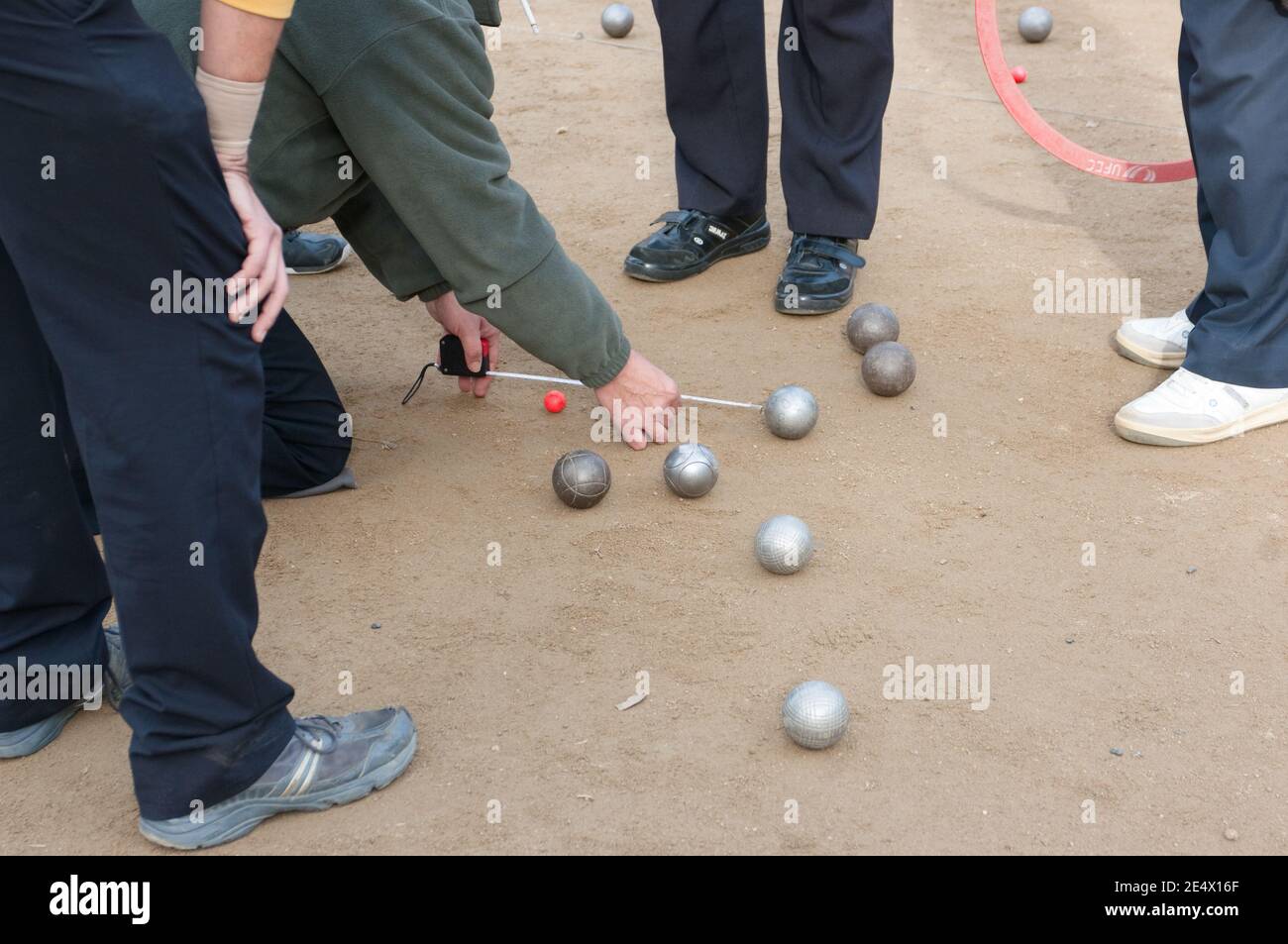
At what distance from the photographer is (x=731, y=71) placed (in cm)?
465

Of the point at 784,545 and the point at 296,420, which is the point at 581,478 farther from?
the point at 296,420

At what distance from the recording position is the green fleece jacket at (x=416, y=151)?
2740mm

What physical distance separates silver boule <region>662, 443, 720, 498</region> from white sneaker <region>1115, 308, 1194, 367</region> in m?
1.48

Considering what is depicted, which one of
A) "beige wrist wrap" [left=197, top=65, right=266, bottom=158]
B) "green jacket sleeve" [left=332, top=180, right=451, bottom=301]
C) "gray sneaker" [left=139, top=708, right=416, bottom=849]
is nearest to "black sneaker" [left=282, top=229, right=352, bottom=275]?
"green jacket sleeve" [left=332, top=180, right=451, bottom=301]

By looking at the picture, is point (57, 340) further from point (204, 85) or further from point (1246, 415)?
point (1246, 415)

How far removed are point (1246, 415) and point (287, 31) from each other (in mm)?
2671

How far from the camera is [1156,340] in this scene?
13.4 feet

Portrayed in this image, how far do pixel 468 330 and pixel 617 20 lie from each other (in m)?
3.94

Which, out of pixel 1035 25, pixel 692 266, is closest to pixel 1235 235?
pixel 692 266

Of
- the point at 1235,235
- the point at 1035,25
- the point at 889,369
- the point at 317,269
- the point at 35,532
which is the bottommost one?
the point at 317,269

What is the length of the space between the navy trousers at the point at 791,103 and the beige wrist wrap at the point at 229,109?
2.67 m

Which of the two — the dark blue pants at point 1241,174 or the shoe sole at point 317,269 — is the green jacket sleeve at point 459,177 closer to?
the dark blue pants at point 1241,174

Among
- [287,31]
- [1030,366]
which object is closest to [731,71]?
[1030,366]

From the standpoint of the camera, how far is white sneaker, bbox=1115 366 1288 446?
3.67 metres
